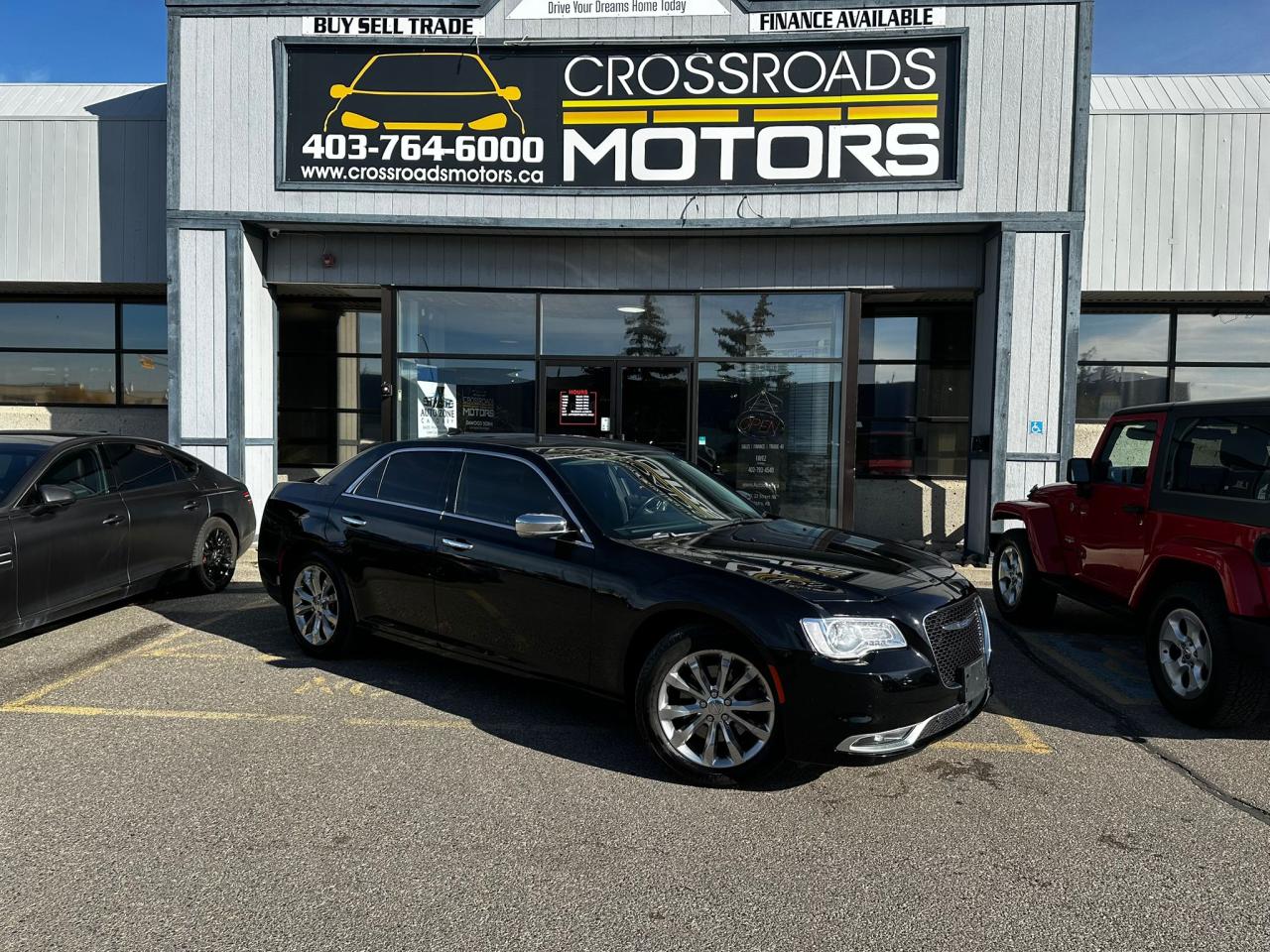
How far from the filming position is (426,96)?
35.1ft

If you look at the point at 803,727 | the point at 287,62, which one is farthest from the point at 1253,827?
the point at 287,62

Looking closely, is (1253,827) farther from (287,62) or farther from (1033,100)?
(287,62)

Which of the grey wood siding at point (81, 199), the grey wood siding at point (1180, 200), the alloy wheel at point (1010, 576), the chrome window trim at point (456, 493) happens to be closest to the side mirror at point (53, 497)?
the chrome window trim at point (456, 493)

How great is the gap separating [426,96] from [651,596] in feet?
28.8

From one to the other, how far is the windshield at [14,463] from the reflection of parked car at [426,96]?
235 inches

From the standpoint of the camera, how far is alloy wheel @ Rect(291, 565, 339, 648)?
18.9 ft

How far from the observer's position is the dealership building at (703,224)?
10242 mm

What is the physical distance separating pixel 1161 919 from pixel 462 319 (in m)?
10.1

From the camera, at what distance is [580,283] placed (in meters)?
11.3

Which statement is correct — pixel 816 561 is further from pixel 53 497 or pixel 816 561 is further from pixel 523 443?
pixel 53 497

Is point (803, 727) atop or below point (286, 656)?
atop

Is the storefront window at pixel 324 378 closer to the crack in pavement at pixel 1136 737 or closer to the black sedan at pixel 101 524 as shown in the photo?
the black sedan at pixel 101 524

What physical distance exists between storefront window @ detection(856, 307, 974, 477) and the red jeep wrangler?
5276 mm

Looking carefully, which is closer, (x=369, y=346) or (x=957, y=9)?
(x=957, y=9)
